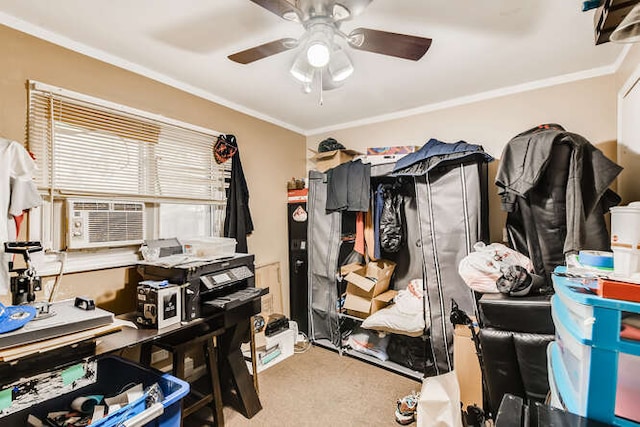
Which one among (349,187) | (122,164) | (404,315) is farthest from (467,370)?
(122,164)

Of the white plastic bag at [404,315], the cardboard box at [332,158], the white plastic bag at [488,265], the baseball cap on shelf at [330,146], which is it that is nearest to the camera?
the white plastic bag at [488,265]

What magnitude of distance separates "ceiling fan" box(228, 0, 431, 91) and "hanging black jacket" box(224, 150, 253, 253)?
1.27m

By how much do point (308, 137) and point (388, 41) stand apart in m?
2.45

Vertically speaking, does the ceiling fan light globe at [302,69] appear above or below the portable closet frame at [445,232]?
above

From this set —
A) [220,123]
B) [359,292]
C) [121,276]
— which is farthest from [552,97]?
[121,276]

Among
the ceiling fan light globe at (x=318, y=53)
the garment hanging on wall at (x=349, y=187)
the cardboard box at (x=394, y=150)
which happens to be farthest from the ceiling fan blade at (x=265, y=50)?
the cardboard box at (x=394, y=150)

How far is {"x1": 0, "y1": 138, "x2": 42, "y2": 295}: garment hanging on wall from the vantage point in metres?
1.47

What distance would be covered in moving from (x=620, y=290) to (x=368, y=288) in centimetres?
207

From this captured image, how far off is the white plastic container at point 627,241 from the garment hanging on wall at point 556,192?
2.60 feet

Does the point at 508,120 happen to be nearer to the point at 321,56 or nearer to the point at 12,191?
the point at 321,56

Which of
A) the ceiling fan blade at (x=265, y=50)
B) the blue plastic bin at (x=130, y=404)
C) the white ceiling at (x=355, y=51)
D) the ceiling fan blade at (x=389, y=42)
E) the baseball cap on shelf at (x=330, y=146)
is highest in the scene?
the white ceiling at (x=355, y=51)

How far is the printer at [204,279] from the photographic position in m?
1.74

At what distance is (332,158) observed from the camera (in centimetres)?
309

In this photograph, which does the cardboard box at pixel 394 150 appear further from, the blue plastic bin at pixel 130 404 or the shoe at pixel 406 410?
the blue plastic bin at pixel 130 404
